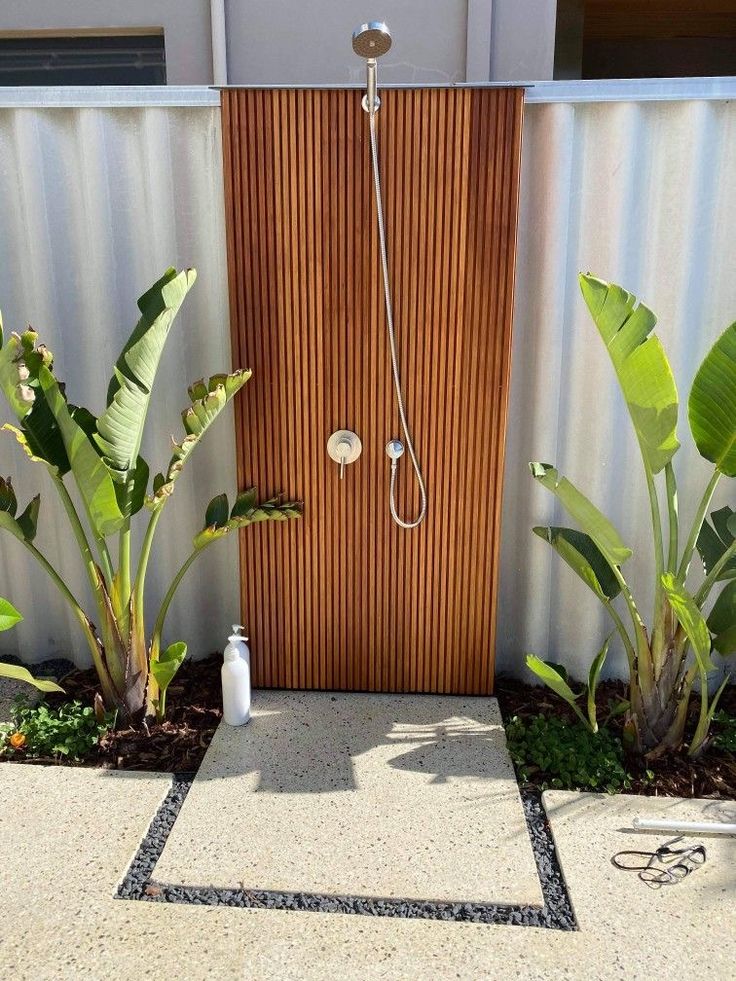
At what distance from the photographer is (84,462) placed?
2293 mm

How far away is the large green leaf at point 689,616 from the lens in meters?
2.20

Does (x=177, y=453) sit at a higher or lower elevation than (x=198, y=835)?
higher

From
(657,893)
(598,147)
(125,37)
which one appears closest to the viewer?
(657,893)

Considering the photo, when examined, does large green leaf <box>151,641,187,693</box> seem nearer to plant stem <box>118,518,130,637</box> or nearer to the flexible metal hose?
plant stem <box>118,518,130,637</box>

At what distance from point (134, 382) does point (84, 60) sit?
2.54 meters

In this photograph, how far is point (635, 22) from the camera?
17.8 ft

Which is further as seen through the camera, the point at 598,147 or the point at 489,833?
the point at 598,147

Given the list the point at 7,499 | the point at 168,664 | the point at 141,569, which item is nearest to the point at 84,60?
the point at 7,499

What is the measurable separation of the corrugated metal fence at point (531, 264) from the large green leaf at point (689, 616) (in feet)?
2.26

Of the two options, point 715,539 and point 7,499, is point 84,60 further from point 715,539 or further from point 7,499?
point 715,539

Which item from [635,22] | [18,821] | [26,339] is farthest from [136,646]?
[635,22]

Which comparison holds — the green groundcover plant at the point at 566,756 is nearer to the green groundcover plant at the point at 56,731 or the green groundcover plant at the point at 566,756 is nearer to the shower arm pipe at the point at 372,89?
the green groundcover plant at the point at 56,731

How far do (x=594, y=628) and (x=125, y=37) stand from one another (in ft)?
11.7

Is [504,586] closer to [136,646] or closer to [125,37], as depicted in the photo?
[136,646]
